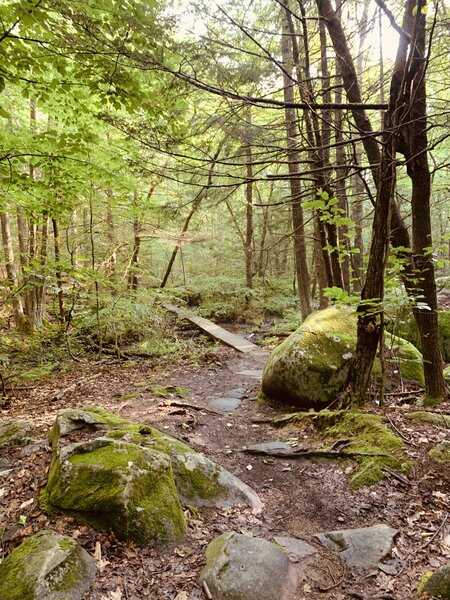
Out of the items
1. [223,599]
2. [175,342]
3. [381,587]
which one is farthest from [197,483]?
[175,342]

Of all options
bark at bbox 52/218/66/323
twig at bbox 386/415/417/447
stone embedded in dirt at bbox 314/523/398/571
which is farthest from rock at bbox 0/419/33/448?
twig at bbox 386/415/417/447

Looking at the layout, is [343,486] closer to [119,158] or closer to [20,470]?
[20,470]

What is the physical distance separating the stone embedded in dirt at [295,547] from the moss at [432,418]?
203 cm

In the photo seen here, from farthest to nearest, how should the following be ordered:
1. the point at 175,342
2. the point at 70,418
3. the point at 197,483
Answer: the point at 175,342
the point at 70,418
the point at 197,483

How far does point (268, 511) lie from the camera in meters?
3.00

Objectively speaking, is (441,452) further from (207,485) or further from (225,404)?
(225,404)

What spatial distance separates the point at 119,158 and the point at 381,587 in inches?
265

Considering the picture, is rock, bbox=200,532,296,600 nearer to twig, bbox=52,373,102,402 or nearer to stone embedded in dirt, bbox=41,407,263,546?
stone embedded in dirt, bbox=41,407,263,546

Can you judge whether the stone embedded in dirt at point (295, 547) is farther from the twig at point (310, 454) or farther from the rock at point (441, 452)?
the rock at point (441, 452)

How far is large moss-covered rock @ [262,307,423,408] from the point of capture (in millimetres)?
5203

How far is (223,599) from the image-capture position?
1.99 metres

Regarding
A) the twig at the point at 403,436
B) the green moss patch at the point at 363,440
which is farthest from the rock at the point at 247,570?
the twig at the point at 403,436

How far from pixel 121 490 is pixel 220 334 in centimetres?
914

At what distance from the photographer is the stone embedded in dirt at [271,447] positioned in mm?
3992
